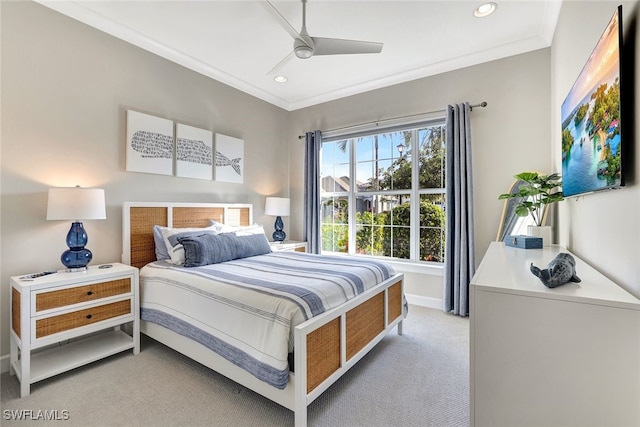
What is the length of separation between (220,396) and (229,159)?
2.72 metres

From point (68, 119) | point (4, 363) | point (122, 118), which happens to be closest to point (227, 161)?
point (122, 118)

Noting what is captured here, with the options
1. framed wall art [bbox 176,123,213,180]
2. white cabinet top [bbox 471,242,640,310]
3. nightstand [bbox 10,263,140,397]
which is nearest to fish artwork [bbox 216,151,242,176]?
framed wall art [bbox 176,123,213,180]

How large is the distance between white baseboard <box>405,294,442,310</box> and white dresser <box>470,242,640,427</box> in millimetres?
2490

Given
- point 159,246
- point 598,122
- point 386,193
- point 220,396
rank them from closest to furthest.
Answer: point 598,122, point 220,396, point 159,246, point 386,193

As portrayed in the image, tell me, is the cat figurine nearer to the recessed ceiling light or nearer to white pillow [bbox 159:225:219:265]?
the recessed ceiling light

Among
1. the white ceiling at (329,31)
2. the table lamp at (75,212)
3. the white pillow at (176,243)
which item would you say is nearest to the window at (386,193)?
the white ceiling at (329,31)

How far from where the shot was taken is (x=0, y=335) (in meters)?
2.21

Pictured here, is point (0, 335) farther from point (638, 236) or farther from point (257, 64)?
point (638, 236)

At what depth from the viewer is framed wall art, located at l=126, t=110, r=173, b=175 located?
2879 mm

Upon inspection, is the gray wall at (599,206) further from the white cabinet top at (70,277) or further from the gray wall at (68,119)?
the gray wall at (68,119)

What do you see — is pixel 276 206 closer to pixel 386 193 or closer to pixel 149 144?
pixel 386 193

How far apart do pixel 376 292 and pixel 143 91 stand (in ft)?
9.66

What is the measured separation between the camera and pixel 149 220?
299 cm

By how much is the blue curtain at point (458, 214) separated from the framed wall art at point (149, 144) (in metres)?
3.03
